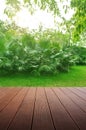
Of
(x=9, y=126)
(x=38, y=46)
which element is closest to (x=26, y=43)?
(x=38, y=46)

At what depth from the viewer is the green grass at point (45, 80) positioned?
661cm

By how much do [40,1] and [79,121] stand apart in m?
2.06

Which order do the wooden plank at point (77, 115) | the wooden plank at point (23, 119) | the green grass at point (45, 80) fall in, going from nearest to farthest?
the wooden plank at point (23, 119)
the wooden plank at point (77, 115)
the green grass at point (45, 80)

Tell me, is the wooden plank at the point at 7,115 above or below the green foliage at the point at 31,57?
below

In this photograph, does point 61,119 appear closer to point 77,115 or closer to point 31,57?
point 77,115

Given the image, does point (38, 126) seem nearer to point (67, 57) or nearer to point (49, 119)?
point (49, 119)

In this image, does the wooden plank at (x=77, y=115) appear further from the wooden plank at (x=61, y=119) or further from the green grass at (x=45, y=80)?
the green grass at (x=45, y=80)

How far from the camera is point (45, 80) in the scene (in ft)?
23.3

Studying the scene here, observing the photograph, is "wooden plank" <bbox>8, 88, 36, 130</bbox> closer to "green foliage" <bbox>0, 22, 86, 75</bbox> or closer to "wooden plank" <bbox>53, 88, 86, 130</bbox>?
"wooden plank" <bbox>53, 88, 86, 130</bbox>

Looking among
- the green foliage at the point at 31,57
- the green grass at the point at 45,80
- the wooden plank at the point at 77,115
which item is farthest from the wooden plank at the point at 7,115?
A: the green foliage at the point at 31,57

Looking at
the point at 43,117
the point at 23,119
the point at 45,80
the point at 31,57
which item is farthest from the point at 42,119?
the point at 31,57

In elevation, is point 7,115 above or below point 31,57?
below

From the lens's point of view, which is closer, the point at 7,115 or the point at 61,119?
the point at 61,119

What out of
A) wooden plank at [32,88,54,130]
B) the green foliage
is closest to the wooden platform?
wooden plank at [32,88,54,130]
